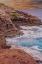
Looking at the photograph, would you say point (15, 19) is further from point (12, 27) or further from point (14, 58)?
point (14, 58)

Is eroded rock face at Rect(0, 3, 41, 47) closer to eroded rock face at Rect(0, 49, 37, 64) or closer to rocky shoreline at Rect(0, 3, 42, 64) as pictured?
rocky shoreline at Rect(0, 3, 42, 64)

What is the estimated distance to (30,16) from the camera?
33.4 meters

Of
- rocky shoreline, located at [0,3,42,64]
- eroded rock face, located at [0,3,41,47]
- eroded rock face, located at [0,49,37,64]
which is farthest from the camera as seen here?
eroded rock face, located at [0,3,41,47]

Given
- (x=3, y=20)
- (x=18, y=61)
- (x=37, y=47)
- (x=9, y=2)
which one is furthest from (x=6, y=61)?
(x=9, y=2)

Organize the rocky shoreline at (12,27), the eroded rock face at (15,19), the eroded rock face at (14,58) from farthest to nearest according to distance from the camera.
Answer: the eroded rock face at (15,19), the rocky shoreline at (12,27), the eroded rock face at (14,58)

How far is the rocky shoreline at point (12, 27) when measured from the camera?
11867 millimetres

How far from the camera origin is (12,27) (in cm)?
2436

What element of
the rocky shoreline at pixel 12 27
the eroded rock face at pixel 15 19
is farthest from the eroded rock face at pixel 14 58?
the eroded rock face at pixel 15 19

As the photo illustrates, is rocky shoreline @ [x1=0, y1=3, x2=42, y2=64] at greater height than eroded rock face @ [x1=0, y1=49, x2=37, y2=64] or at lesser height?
lesser

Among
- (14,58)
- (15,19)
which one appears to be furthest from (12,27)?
(14,58)

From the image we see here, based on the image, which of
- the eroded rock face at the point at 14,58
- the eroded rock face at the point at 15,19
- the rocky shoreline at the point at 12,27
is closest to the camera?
the eroded rock face at the point at 14,58

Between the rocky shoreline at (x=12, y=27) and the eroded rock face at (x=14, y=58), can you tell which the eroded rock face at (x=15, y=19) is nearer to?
the rocky shoreline at (x=12, y=27)

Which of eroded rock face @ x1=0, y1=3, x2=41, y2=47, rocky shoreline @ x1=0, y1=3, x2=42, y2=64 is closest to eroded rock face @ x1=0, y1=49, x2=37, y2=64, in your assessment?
rocky shoreline @ x1=0, y1=3, x2=42, y2=64

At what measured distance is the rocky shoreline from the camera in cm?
1187
